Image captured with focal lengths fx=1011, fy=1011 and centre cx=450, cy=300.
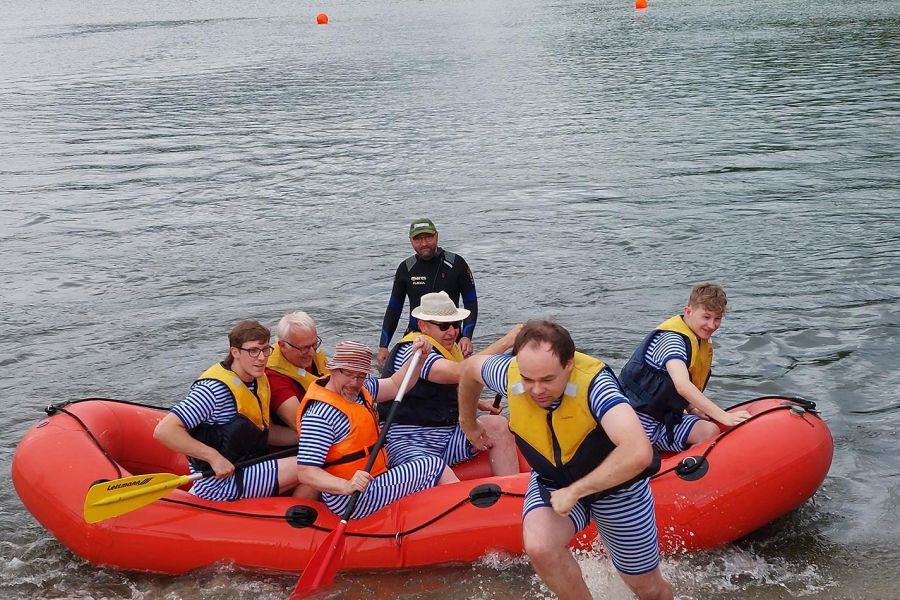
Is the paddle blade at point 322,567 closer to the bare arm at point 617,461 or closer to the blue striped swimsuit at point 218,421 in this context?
the blue striped swimsuit at point 218,421

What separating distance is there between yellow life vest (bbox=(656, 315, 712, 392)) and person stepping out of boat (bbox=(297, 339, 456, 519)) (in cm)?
145

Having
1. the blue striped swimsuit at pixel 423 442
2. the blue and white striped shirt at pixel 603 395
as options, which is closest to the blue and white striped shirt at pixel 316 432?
the blue striped swimsuit at pixel 423 442

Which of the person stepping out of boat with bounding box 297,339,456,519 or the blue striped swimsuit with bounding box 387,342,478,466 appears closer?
the person stepping out of boat with bounding box 297,339,456,519

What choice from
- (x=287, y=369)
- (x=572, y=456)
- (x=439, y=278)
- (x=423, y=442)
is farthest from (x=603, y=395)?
(x=439, y=278)

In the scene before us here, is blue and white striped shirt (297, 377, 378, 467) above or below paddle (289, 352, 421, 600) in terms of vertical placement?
above

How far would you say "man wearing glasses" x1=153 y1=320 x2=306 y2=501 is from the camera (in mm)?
5539

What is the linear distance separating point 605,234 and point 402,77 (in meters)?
16.4

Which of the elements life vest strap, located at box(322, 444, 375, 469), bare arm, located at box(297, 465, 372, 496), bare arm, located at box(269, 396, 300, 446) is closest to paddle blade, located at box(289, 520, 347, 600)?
bare arm, located at box(297, 465, 372, 496)

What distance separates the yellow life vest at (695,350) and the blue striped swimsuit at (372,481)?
→ 5.19ft

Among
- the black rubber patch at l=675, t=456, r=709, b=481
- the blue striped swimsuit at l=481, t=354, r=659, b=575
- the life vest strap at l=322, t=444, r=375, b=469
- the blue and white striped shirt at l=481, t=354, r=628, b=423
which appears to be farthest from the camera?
the black rubber patch at l=675, t=456, r=709, b=481

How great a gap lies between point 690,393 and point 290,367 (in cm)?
242

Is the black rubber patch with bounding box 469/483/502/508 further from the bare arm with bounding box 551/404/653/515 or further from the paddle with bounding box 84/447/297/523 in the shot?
the bare arm with bounding box 551/404/653/515

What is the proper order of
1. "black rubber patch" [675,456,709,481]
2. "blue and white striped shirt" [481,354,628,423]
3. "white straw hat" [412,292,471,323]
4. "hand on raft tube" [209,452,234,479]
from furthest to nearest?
"white straw hat" [412,292,471,323] < "black rubber patch" [675,456,709,481] < "hand on raft tube" [209,452,234,479] < "blue and white striped shirt" [481,354,628,423]

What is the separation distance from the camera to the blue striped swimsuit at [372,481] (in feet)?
17.3
